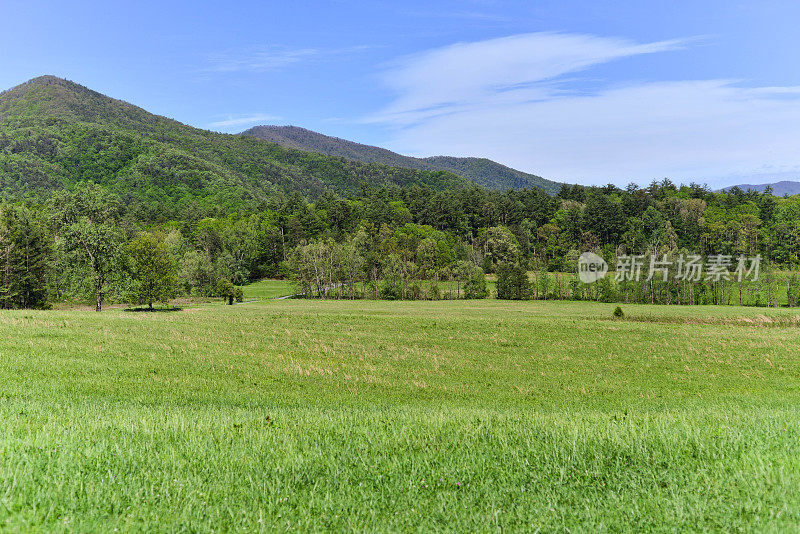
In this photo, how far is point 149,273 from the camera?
183 feet

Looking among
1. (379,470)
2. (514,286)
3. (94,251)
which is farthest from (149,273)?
(514,286)

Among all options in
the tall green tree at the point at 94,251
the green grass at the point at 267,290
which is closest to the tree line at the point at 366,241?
the tall green tree at the point at 94,251

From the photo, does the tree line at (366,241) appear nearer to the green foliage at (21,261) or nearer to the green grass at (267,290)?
the green foliage at (21,261)

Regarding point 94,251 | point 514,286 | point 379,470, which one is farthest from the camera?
point 514,286

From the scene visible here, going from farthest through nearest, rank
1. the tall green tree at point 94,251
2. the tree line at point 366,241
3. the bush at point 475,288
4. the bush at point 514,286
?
the bush at point 475,288
the bush at point 514,286
the tree line at point 366,241
the tall green tree at point 94,251

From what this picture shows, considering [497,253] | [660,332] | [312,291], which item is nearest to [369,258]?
[312,291]

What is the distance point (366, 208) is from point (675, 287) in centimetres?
11820

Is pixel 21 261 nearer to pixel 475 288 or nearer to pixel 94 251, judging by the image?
pixel 94 251

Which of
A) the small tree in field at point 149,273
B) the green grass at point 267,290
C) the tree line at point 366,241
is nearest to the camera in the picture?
the small tree in field at point 149,273

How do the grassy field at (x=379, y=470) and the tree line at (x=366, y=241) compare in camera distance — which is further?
the tree line at (x=366, y=241)

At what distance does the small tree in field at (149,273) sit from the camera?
55.5 meters

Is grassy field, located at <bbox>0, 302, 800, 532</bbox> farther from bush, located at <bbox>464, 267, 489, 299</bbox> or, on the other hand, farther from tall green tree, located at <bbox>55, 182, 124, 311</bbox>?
bush, located at <bbox>464, 267, 489, 299</bbox>

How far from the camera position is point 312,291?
331 feet

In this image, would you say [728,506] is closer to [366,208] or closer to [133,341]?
[133,341]
